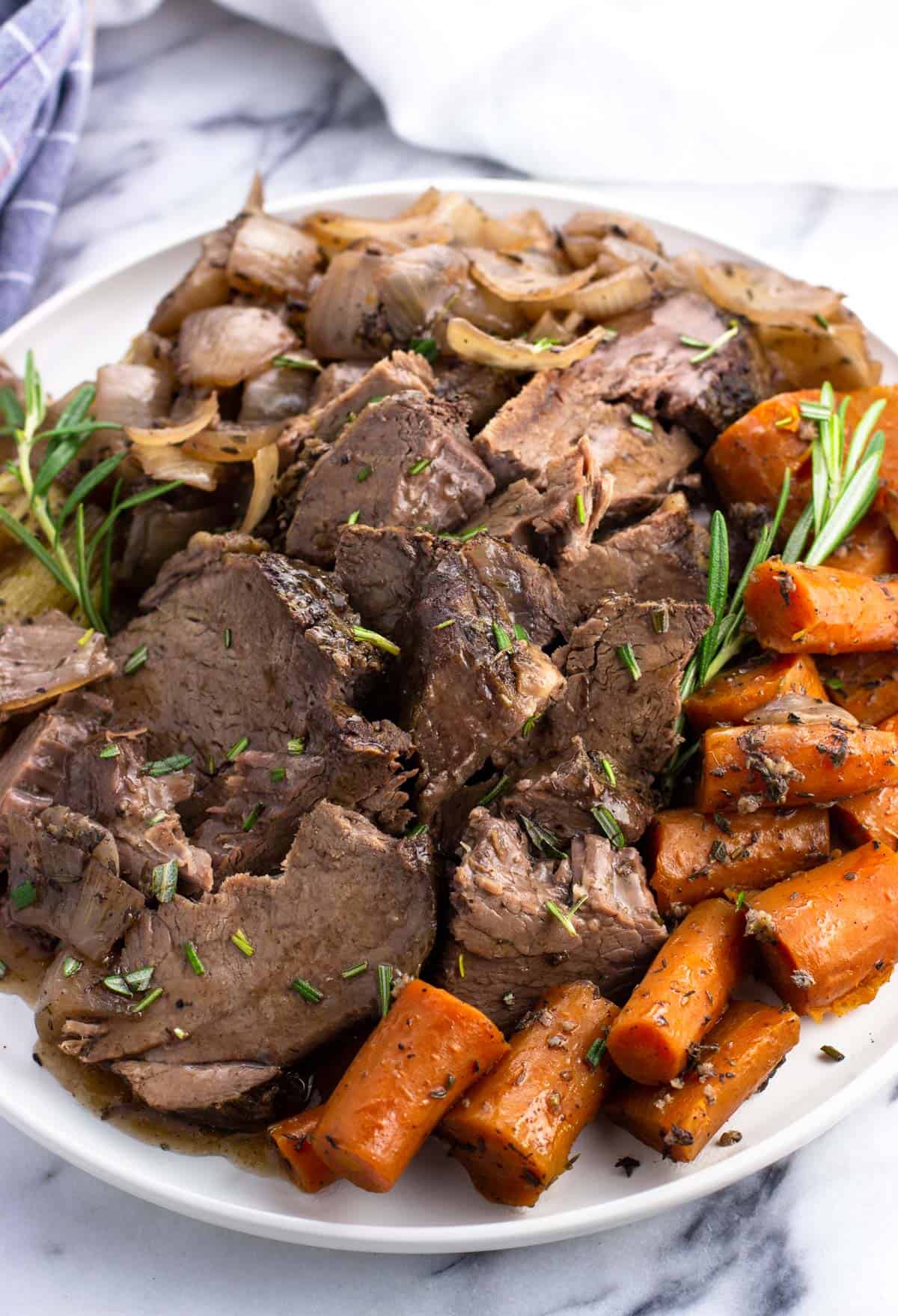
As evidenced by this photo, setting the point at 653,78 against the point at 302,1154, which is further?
the point at 653,78

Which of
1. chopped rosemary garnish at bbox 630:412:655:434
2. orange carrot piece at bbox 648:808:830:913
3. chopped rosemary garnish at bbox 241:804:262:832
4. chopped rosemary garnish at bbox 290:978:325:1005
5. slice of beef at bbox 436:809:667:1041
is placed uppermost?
chopped rosemary garnish at bbox 630:412:655:434

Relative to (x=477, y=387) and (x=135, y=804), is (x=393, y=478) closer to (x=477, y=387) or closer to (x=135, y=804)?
(x=477, y=387)

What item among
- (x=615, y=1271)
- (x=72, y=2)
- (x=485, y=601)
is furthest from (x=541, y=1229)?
(x=72, y=2)

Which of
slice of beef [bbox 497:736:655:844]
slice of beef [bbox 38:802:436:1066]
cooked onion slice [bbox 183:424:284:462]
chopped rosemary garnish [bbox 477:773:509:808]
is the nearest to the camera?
slice of beef [bbox 38:802:436:1066]

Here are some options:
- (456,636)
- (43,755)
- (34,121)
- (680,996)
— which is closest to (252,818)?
(43,755)

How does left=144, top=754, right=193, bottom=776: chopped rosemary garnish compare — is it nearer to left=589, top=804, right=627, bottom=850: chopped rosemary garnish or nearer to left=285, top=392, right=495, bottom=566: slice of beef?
left=285, top=392, right=495, bottom=566: slice of beef

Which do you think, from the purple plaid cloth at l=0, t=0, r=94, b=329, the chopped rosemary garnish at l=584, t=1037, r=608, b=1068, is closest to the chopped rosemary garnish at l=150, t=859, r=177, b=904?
the chopped rosemary garnish at l=584, t=1037, r=608, b=1068

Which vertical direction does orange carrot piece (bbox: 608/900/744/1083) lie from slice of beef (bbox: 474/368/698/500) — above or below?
below
